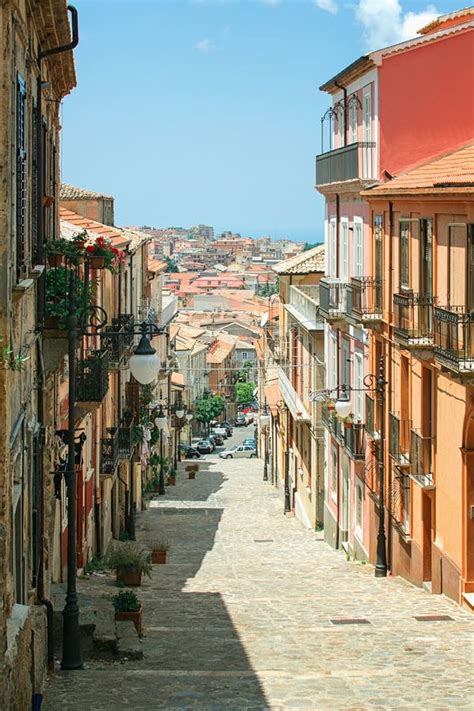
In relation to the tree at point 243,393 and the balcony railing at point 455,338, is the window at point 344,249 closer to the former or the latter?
the balcony railing at point 455,338

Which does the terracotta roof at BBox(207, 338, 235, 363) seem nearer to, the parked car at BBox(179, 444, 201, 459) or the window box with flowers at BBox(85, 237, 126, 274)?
the parked car at BBox(179, 444, 201, 459)

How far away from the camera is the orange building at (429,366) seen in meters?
19.9

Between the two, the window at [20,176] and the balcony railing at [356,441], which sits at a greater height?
the window at [20,176]

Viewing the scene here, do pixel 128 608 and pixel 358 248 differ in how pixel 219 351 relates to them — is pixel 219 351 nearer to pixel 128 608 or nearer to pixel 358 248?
pixel 358 248

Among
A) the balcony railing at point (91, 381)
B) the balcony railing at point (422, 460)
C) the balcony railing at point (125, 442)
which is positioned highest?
the balcony railing at point (91, 381)

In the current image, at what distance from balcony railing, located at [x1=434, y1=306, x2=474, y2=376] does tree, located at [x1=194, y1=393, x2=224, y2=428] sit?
100955 millimetres

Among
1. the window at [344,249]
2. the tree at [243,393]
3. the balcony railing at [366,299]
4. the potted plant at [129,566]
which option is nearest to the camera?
the potted plant at [129,566]

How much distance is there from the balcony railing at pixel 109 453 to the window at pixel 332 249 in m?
8.01

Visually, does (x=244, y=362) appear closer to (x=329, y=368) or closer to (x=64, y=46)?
(x=329, y=368)

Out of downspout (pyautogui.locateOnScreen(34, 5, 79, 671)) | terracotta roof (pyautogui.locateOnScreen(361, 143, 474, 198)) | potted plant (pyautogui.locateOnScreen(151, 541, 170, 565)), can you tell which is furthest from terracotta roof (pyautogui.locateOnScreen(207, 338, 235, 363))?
downspout (pyautogui.locateOnScreen(34, 5, 79, 671))

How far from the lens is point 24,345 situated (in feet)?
43.4

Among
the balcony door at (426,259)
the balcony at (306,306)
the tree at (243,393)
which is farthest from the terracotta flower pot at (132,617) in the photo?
the tree at (243,393)

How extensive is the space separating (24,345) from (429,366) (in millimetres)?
11485

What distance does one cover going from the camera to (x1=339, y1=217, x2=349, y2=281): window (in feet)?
109
